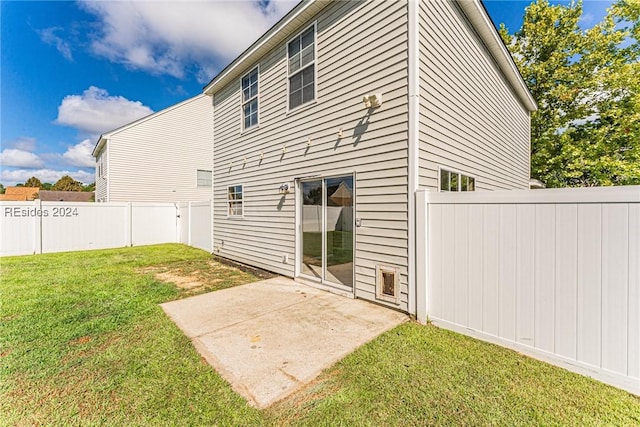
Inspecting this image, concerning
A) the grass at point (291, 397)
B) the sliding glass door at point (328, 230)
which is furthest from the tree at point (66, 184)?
the sliding glass door at point (328, 230)

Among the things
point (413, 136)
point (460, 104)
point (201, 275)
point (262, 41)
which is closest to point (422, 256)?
point (413, 136)

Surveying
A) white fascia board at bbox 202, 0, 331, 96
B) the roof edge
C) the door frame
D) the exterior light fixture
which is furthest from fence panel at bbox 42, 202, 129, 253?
the exterior light fixture

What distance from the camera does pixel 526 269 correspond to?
283cm

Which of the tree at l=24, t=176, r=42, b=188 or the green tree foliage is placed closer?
the green tree foliage

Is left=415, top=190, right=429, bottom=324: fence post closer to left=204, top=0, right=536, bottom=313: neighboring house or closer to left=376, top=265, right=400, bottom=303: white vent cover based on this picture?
left=204, top=0, right=536, bottom=313: neighboring house

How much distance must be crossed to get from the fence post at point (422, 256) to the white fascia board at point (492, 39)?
13.5ft

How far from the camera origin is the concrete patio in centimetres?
248

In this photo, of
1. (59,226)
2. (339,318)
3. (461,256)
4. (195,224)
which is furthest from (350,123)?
(59,226)

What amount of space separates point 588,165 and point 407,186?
1198 cm

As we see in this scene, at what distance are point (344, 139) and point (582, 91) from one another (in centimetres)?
1349

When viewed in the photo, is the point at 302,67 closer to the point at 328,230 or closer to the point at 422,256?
the point at 328,230

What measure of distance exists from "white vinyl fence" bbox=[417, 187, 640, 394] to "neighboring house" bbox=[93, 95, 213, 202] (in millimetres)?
15972

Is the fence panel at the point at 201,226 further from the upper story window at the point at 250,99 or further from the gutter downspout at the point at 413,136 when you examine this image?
the gutter downspout at the point at 413,136

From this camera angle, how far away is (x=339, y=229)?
5133mm
